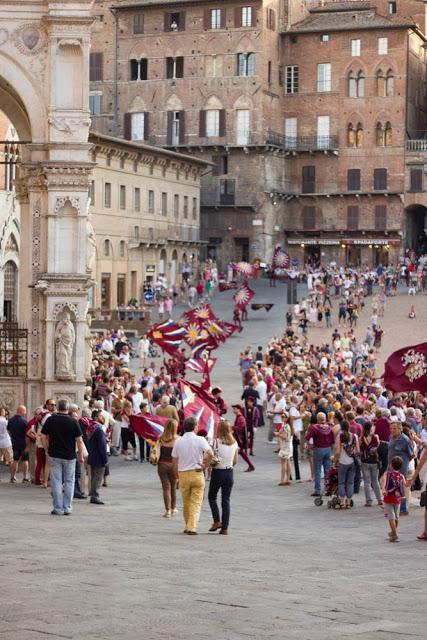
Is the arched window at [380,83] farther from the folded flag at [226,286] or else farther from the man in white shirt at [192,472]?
the man in white shirt at [192,472]

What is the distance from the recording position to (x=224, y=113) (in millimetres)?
87438

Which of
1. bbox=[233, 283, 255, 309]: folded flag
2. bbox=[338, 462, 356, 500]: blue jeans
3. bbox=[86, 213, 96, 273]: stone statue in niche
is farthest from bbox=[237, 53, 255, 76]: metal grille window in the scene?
bbox=[338, 462, 356, 500]: blue jeans

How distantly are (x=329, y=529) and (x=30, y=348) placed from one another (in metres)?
7.57

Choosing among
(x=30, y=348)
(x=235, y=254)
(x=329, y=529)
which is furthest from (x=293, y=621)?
(x=235, y=254)

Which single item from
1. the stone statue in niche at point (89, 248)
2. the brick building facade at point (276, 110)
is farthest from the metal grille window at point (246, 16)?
the stone statue in niche at point (89, 248)

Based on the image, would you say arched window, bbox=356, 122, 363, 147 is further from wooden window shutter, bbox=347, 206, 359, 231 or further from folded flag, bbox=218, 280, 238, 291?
folded flag, bbox=218, 280, 238, 291

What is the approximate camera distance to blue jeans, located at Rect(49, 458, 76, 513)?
19719 millimetres

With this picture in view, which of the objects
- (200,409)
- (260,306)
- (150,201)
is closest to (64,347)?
(200,409)

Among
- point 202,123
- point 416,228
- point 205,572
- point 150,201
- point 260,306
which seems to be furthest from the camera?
point 416,228

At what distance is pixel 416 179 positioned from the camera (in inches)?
3482

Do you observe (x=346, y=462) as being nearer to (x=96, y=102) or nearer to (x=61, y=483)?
(x=61, y=483)

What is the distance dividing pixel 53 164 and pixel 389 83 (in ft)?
213

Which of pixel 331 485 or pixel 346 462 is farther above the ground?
pixel 346 462

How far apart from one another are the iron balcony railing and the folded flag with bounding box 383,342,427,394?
212 feet
